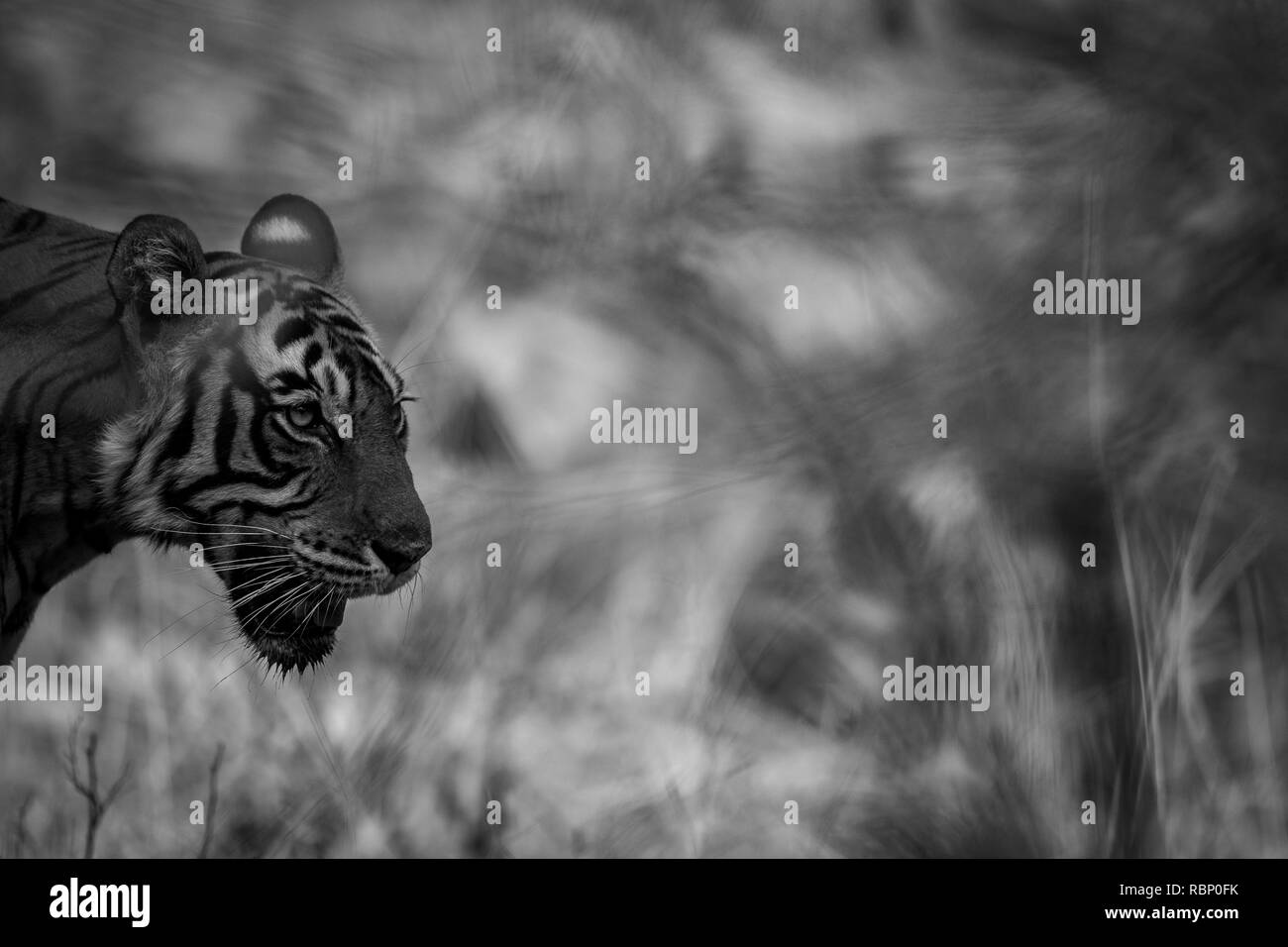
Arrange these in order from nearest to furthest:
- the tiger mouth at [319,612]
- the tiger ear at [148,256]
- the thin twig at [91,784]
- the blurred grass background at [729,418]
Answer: the tiger ear at [148,256]
the tiger mouth at [319,612]
the thin twig at [91,784]
the blurred grass background at [729,418]

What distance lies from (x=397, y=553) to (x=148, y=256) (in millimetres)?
1316

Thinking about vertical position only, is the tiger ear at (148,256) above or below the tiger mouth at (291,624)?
above

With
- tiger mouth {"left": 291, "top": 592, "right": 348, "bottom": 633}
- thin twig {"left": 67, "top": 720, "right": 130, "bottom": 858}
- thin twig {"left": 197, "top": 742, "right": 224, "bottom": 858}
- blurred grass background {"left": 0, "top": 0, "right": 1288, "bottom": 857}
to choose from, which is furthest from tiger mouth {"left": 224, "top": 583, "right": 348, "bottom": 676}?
thin twig {"left": 67, "top": 720, "right": 130, "bottom": 858}

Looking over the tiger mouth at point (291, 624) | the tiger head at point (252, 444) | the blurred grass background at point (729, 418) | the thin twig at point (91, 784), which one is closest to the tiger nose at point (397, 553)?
the tiger head at point (252, 444)

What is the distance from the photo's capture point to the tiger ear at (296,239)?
16.5 feet

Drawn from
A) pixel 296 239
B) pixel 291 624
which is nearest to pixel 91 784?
pixel 291 624

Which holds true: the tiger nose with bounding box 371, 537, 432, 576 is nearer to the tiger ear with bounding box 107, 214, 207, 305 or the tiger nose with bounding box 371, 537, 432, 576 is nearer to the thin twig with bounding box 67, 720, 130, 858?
the tiger ear with bounding box 107, 214, 207, 305

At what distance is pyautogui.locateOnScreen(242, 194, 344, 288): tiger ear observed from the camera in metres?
5.04

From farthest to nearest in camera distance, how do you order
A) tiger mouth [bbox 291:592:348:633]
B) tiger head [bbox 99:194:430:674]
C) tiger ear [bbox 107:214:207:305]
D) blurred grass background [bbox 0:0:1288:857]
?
1. blurred grass background [bbox 0:0:1288:857]
2. tiger mouth [bbox 291:592:348:633]
3. tiger head [bbox 99:194:430:674]
4. tiger ear [bbox 107:214:207:305]

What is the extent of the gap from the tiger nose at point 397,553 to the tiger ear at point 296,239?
115 cm

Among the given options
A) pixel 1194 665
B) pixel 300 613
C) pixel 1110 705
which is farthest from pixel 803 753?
pixel 300 613

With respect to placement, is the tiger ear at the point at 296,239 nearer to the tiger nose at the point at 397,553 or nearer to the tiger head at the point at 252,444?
the tiger head at the point at 252,444
